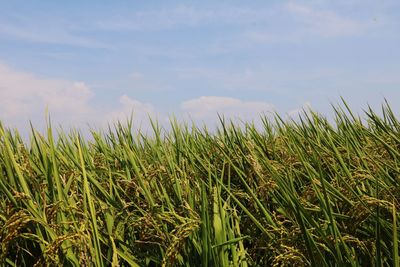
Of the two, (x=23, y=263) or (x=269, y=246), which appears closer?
(x=269, y=246)

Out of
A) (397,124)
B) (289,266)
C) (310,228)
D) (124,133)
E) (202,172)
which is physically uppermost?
(124,133)

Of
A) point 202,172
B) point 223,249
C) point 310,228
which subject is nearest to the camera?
point 223,249

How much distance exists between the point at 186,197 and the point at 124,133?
1.85 meters

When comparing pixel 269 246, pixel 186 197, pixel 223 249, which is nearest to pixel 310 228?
pixel 269 246

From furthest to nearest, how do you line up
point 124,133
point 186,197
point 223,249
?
point 124,133 → point 186,197 → point 223,249

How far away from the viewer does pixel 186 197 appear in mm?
2082

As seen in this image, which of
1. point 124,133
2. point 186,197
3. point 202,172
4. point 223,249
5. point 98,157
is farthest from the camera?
point 124,133

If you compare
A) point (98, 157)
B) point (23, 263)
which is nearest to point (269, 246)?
point (23, 263)

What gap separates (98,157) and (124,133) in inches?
17.3

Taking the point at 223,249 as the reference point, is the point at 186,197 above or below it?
above

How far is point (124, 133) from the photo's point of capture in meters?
3.82

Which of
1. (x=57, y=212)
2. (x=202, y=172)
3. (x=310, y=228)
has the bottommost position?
(x=310, y=228)

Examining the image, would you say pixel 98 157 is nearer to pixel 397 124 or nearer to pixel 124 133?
pixel 124 133

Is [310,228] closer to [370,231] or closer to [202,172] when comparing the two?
[370,231]
